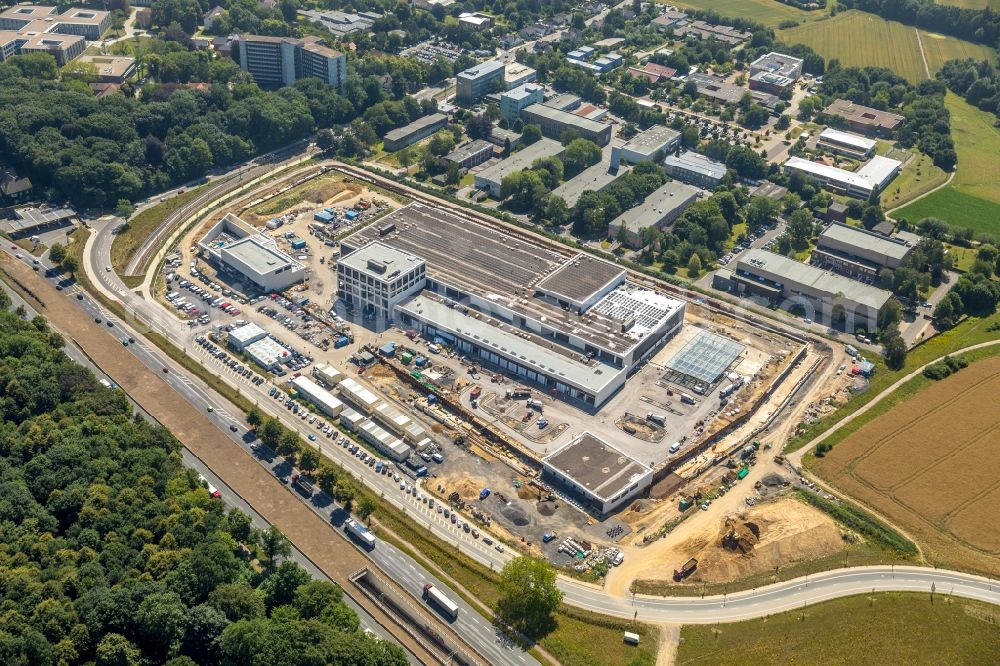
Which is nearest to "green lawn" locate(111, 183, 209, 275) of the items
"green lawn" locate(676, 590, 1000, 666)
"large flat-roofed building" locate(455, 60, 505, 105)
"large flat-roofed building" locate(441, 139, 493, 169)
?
"large flat-roofed building" locate(441, 139, 493, 169)

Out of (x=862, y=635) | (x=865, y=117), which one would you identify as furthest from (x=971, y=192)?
(x=862, y=635)

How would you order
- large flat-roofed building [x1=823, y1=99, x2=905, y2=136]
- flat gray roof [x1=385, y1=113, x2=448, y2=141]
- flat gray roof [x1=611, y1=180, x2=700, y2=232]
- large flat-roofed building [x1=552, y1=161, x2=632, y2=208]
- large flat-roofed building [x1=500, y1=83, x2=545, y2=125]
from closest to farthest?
flat gray roof [x1=611, y1=180, x2=700, y2=232] < large flat-roofed building [x1=552, y1=161, x2=632, y2=208] < flat gray roof [x1=385, y1=113, x2=448, y2=141] < large flat-roofed building [x1=500, y1=83, x2=545, y2=125] < large flat-roofed building [x1=823, y1=99, x2=905, y2=136]

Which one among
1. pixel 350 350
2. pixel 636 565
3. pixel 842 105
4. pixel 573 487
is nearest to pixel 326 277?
pixel 350 350

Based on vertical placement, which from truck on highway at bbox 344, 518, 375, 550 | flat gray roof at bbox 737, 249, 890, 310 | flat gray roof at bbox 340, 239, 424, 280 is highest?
flat gray roof at bbox 737, 249, 890, 310

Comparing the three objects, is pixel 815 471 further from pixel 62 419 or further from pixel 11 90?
pixel 11 90

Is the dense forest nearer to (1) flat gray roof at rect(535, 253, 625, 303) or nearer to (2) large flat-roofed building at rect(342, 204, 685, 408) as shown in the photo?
(2) large flat-roofed building at rect(342, 204, 685, 408)

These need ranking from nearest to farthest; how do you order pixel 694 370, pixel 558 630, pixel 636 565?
pixel 558 630 → pixel 636 565 → pixel 694 370

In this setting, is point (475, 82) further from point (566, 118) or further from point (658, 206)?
point (658, 206)
